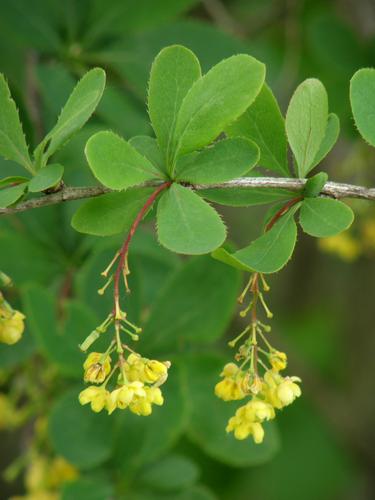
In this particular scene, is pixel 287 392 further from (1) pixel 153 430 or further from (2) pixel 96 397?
(1) pixel 153 430

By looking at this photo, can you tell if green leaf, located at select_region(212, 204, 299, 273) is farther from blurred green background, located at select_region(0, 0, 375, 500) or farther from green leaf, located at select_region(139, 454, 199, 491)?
green leaf, located at select_region(139, 454, 199, 491)

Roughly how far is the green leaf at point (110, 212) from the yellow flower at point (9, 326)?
0.54ft

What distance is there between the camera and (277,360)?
3.11 feet

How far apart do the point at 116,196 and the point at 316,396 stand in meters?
1.91

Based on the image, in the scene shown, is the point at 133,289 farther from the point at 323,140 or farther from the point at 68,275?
the point at 323,140

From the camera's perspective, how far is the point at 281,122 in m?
0.96

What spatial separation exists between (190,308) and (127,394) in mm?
570

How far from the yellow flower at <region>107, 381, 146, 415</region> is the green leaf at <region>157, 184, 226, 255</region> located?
0.54 feet

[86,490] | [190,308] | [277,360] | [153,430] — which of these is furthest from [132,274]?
[277,360]

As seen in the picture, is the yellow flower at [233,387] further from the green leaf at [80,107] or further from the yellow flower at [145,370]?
the green leaf at [80,107]

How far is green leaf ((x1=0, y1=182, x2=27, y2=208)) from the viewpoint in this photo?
848 mm

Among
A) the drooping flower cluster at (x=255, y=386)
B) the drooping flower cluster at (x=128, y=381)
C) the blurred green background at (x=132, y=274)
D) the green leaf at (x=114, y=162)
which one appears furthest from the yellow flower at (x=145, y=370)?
the blurred green background at (x=132, y=274)

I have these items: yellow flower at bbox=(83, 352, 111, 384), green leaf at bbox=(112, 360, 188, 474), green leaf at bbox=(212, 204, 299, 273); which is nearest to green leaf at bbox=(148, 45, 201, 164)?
green leaf at bbox=(212, 204, 299, 273)

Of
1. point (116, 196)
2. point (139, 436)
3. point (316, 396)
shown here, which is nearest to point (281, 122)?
point (116, 196)
